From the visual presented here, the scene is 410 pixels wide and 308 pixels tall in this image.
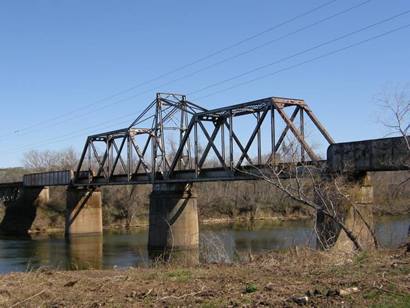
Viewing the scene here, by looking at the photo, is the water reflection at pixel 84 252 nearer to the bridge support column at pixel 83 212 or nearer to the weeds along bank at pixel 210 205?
the bridge support column at pixel 83 212

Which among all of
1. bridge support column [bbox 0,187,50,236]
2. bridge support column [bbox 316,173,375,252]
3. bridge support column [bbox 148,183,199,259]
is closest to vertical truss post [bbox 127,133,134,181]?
bridge support column [bbox 148,183,199,259]

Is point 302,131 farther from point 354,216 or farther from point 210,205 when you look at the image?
point 210,205

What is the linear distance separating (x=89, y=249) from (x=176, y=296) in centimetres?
4887

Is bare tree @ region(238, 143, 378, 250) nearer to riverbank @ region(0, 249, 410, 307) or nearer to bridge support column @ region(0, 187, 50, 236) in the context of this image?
riverbank @ region(0, 249, 410, 307)

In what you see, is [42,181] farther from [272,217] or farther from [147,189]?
[272,217]

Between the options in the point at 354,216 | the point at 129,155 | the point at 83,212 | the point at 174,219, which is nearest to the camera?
the point at 354,216

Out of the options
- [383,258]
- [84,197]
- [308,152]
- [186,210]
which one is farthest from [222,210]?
[383,258]

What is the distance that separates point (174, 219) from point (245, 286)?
4590cm

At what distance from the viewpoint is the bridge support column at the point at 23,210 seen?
84.6 metres

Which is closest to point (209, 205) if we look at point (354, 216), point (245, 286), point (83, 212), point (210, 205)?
point (210, 205)

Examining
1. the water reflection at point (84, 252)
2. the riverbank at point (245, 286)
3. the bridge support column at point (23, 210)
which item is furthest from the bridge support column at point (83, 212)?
the riverbank at point (245, 286)

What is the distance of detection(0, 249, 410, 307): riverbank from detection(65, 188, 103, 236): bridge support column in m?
65.8

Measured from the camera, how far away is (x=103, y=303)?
966 cm

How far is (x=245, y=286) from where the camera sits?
391 inches
